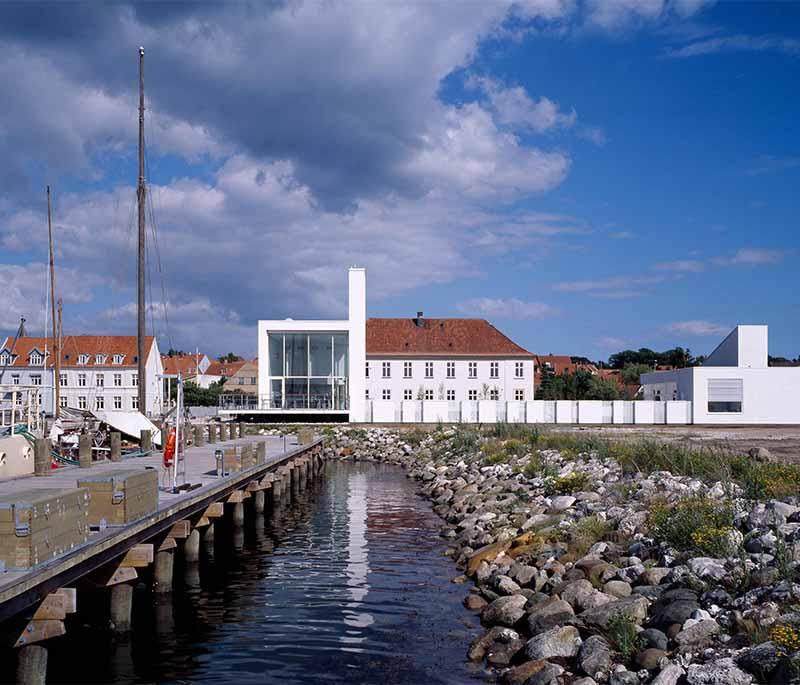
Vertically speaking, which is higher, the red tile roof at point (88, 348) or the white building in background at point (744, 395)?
the red tile roof at point (88, 348)

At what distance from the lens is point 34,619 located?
9133mm

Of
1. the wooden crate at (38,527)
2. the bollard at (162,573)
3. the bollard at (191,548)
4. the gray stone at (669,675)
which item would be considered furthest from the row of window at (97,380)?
the gray stone at (669,675)

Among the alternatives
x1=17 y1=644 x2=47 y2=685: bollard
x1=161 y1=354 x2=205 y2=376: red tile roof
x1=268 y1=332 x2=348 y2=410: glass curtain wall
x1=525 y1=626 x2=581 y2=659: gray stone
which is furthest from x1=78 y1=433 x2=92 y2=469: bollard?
x1=161 y1=354 x2=205 y2=376: red tile roof

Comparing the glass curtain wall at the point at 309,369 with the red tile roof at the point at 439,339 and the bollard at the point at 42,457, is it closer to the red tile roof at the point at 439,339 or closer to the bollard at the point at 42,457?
the red tile roof at the point at 439,339

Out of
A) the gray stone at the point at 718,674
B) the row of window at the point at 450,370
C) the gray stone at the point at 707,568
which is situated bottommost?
the gray stone at the point at 718,674

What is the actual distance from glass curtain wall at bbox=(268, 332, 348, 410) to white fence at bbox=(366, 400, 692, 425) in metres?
3.14

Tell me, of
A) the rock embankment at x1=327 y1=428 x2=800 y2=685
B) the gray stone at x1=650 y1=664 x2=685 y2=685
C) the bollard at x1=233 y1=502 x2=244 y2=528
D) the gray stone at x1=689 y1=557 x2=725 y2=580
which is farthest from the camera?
the bollard at x1=233 y1=502 x2=244 y2=528

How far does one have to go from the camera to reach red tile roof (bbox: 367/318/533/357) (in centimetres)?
6862

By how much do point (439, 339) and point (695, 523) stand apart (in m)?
A: 57.7

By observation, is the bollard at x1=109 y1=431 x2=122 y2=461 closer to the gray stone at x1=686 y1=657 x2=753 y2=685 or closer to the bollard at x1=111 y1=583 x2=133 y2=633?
the bollard at x1=111 y1=583 x2=133 y2=633

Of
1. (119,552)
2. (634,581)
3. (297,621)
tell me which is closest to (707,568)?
(634,581)

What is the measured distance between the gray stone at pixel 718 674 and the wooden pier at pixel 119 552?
6706mm

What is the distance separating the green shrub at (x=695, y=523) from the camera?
12.0m

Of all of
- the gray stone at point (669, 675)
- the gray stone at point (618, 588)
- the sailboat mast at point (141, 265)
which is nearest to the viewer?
the gray stone at point (669, 675)
